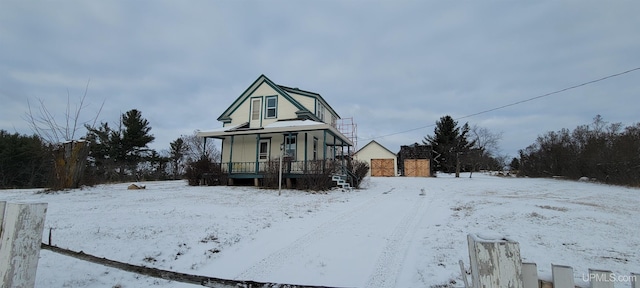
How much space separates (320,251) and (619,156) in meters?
22.5

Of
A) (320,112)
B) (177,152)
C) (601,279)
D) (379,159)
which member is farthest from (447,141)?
(601,279)

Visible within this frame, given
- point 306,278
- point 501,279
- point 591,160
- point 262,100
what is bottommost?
point 306,278

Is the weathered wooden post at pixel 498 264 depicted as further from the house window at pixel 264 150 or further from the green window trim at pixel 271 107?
the green window trim at pixel 271 107

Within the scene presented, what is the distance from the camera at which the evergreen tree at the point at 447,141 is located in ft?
124

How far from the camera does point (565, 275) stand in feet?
4.17

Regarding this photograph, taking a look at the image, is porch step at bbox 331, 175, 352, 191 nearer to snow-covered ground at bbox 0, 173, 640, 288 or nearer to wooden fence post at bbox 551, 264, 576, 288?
snow-covered ground at bbox 0, 173, 640, 288

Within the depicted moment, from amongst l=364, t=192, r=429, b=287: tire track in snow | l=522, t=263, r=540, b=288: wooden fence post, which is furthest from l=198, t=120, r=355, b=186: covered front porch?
l=522, t=263, r=540, b=288: wooden fence post

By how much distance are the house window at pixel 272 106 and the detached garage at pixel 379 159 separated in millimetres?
19241

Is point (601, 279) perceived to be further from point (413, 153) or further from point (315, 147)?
point (413, 153)

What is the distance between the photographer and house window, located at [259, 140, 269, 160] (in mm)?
19703

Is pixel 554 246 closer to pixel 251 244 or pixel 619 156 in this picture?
pixel 251 244

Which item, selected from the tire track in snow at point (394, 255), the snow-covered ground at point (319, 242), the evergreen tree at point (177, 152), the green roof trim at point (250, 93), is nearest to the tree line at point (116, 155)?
the evergreen tree at point (177, 152)

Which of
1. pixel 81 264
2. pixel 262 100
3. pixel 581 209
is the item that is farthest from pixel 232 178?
pixel 581 209

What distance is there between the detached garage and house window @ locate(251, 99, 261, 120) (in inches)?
764
